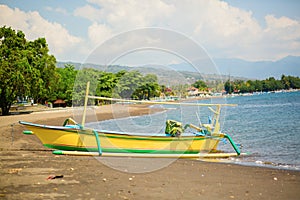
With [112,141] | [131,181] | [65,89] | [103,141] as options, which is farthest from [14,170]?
[65,89]

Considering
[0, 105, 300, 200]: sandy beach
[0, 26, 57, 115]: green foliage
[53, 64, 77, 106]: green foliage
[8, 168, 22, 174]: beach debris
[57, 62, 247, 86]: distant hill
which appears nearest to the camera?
[0, 105, 300, 200]: sandy beach

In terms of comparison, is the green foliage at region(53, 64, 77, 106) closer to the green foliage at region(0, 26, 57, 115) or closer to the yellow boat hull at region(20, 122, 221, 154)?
the green foliage at region(0, 26, 57, 115)

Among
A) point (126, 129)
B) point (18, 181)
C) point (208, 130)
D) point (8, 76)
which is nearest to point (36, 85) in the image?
point (8, 76)

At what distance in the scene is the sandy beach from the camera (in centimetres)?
727

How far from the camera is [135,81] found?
12461 millimetres

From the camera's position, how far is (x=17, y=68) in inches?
1437

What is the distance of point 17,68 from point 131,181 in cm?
3121

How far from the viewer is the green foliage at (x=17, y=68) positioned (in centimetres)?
3566

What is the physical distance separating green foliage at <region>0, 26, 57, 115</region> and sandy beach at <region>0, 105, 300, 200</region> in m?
25.8

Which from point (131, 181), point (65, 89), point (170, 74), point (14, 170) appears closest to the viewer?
point (131, 181)

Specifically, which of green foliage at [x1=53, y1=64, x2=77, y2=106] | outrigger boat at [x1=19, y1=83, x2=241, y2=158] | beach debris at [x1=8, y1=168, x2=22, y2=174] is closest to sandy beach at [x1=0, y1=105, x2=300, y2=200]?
beach debris at [x1=8, y1=168, x2=22, y2=174]

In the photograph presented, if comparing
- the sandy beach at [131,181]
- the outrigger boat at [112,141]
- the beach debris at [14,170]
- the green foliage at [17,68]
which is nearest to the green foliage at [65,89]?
the green foliage at [17,68]

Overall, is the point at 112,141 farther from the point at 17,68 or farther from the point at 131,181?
the point at 17,68

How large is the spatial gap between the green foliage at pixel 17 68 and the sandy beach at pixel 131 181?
84.6ft
